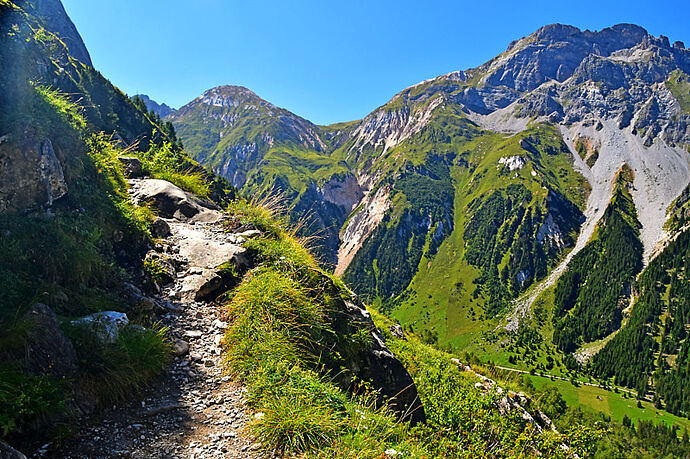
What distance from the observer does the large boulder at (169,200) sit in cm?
1137

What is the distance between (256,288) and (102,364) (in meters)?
3.26

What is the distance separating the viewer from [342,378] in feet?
25.2

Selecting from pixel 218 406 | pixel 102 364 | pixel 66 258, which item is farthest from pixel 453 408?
pixel 66 258

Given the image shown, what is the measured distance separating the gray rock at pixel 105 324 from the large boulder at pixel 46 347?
427mm

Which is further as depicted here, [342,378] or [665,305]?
[665,305]

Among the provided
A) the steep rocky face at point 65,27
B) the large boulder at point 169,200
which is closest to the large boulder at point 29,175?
the large boulder at point 169,200

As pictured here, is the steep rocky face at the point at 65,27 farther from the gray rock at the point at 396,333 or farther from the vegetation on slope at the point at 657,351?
the vegetation on slope at the point at 657,351

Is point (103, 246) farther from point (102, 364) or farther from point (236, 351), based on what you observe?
→ point (236, 351)

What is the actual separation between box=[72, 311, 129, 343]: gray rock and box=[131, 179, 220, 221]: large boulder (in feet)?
20.3

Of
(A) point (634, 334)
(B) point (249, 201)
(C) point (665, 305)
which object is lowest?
(B) point (249, 201)

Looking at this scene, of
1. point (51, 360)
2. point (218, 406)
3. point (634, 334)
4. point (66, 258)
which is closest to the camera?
point (51, 360)

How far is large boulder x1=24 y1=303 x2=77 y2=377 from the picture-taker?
425 centimetres

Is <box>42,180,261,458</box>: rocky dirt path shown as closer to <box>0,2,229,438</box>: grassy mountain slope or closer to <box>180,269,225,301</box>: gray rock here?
<box>180,269,225,301</box>: gray rock

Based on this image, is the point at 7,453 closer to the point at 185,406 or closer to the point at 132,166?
the point at 185,406
